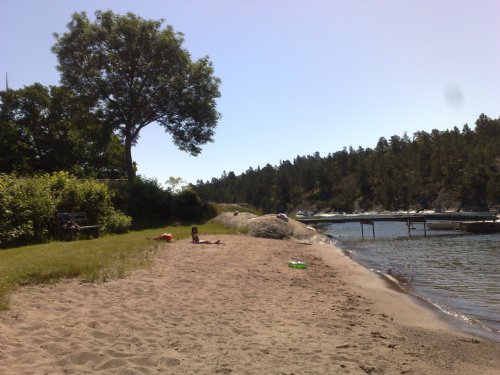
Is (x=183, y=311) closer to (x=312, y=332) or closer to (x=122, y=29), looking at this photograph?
(x=312, y=332)

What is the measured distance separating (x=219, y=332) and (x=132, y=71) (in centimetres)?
3422

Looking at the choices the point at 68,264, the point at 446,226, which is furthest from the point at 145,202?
the point at 446,226

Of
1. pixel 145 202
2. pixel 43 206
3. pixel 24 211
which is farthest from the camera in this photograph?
pixel 145 202

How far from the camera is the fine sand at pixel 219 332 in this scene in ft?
18.3

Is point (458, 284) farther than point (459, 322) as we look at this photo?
Yes

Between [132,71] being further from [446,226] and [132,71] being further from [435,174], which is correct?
[435,174]

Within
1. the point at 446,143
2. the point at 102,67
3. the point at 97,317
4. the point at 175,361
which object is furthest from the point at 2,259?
the point at 446,143

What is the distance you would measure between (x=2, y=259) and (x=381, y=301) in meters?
11.0

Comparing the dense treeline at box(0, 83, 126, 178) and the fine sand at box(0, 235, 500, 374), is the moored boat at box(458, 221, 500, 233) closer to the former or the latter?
the dense treeline at box(0, 83, 126, 178)

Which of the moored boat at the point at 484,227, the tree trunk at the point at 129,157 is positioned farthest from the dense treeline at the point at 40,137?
the moored boat at the point at 484,227

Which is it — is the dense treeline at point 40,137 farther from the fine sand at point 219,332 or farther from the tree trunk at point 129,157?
the fine sand at point 219,332

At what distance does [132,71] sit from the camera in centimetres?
3716

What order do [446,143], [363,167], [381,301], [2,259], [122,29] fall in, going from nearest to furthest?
[381,301]
[2,259]
[122,29]
[446,143]
[363,167]

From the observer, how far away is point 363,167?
603 ft
